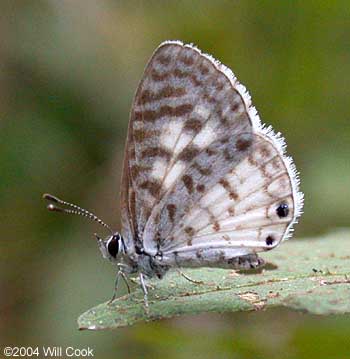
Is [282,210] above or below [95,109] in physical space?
below

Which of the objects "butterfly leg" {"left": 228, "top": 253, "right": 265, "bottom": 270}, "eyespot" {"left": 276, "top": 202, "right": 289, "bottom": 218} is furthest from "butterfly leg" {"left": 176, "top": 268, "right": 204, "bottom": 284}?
"eyespot" {"left": 276, "top": 202, "right": 289, "bottom": 218}

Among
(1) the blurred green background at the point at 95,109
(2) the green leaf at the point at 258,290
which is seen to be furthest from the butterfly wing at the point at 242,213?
(1) the blurred green background at the point at 95,109

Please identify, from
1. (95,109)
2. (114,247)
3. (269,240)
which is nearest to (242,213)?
(269,240)

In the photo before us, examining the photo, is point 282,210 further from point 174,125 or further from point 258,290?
point 174,125

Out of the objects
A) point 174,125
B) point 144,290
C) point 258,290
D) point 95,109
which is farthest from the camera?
point 95,109

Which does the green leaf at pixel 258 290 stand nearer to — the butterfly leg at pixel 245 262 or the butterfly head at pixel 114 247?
the butterfly leg at pixel 245 262

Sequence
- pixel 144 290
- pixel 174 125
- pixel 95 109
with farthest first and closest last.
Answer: pixel 95 109 → pixel 174 125 → pixel 144 290
